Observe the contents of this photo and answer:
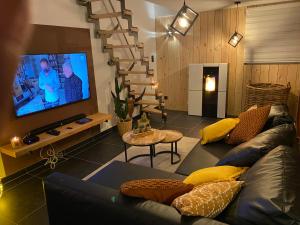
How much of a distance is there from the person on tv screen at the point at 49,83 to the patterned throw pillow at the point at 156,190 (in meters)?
2.14

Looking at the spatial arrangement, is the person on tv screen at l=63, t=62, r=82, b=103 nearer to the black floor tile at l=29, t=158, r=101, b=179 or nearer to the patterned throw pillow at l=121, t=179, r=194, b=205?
the black floor tile at l=29, t=158, r=101, b=179

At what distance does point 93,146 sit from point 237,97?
3.01 meters

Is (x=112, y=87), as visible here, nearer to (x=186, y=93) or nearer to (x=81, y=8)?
(x=81, y=8)

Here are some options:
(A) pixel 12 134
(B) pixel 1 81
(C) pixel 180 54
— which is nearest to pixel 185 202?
(B) pixel 1 81

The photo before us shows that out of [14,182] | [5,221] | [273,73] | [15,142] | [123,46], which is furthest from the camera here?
[273,73]

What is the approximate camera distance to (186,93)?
526cm

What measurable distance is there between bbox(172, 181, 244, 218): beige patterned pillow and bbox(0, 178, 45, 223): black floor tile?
5.59 feet

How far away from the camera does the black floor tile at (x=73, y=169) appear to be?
2823mm

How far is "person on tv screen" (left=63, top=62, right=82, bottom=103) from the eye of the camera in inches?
126

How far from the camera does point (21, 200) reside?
2.34m

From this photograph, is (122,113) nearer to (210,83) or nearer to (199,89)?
(199,89)

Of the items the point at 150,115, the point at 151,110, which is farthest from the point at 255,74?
the point at 150,115

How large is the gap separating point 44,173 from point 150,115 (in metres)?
2.67

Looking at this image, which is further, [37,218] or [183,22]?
[183,22]
